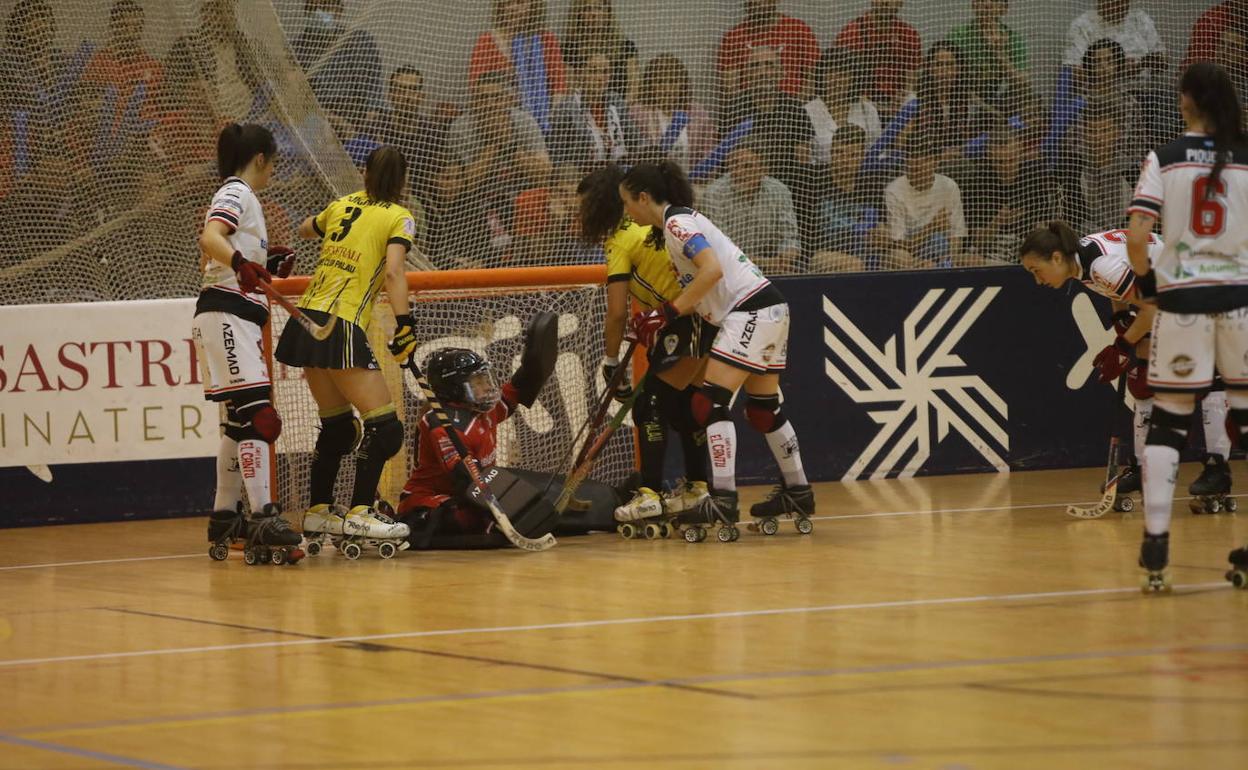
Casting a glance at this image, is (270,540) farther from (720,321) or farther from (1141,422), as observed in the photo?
(1141,422)

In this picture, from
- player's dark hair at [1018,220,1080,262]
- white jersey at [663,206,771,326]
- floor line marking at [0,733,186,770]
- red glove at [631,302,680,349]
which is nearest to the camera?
floor line marking at [0,733,186,770]

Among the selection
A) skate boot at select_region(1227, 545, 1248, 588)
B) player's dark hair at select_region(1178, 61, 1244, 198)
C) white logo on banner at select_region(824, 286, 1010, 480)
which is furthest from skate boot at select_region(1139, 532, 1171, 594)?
white logo on banner at select_region(824, 286, 1010, 480)

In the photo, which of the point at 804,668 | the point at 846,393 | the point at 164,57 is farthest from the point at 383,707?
the point at 164,57

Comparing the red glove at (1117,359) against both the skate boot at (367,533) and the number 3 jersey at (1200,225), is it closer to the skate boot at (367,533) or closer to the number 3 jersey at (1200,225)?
the number 3 jersey at (1200,225)

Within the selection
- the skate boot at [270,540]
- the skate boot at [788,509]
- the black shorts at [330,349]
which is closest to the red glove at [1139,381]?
the skate boot at [788,509]

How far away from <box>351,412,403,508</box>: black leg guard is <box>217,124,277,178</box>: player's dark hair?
122 centimetres

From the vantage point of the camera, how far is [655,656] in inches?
178

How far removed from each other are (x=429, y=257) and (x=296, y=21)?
5.45 feet

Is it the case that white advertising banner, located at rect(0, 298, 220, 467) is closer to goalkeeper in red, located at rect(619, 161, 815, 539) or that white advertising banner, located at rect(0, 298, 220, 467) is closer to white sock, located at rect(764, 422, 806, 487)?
goalkeeper in red, located at rect(619, 161, 815, 539)

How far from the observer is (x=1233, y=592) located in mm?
5188

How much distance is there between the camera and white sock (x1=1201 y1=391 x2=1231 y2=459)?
25.0ft

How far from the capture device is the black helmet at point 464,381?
7410 millimetres

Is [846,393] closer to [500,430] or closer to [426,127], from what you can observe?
[500,430]

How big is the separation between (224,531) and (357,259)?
1320mm
